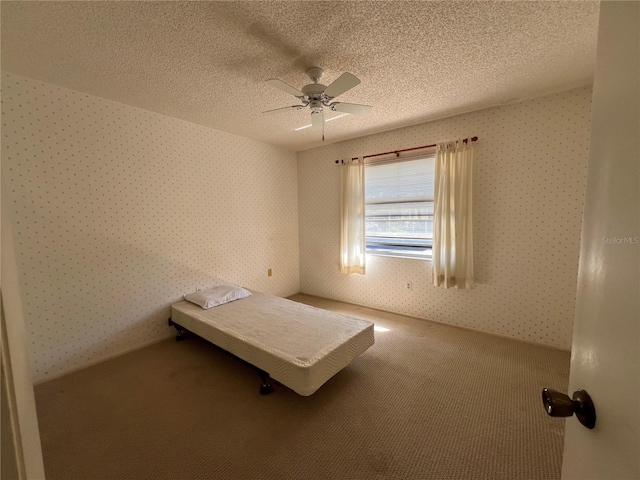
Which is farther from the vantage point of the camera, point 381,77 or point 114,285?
point 114,285

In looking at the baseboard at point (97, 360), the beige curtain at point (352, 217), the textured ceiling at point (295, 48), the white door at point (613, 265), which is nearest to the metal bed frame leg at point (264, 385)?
the baseboard at point (97, 360)

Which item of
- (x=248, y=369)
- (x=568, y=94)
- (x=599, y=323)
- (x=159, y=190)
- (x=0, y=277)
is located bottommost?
(x=248, y=369)

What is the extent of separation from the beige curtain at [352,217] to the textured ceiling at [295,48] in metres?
1.17

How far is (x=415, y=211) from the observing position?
323cm

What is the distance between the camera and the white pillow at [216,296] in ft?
8.96

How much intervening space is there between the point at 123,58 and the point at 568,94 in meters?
3.58

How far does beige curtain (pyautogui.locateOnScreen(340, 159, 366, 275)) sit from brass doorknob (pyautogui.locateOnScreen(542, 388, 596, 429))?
300 cm

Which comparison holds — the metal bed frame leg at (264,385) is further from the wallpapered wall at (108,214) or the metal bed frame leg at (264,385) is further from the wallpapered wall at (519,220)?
the wallpapered wall at (519,220)

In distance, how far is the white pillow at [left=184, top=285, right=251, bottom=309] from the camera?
8.96 feet

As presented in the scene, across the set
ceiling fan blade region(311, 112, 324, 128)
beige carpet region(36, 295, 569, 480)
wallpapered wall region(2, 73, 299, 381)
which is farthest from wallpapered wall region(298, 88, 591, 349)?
wallpapered wall region(2, 73, 299, 381)

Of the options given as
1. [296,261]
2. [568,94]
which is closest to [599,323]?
[568,94]

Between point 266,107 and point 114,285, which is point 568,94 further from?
point 114,285

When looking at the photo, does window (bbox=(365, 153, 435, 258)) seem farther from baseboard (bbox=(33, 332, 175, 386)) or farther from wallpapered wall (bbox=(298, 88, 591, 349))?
baseboard (bbox=(33, 332, 175, 386))

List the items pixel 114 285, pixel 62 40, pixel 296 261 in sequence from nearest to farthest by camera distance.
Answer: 1. pixel 62 40
2. pixel 114 285
3. pixel 296 261
